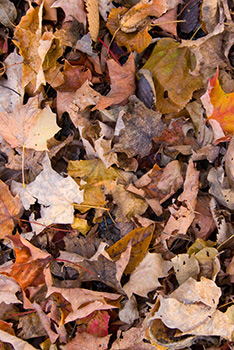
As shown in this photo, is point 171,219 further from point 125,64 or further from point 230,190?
point 125,64

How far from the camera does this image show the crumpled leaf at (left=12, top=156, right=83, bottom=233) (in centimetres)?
171

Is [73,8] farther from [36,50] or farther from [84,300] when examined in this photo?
[84,300]

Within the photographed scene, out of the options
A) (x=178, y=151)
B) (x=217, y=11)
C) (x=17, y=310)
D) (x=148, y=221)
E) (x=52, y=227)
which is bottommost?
(x=17, y=310)

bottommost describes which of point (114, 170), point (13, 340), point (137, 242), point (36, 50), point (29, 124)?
point (13, 340)

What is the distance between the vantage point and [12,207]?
5.91 ft

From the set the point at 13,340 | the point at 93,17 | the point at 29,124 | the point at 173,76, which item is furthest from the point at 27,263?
the point at 93,17

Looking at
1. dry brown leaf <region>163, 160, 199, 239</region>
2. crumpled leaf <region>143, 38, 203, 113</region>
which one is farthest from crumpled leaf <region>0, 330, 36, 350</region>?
crumpled leaf <region>143, 38, 203, 113</region>

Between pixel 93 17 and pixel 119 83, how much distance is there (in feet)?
1.39

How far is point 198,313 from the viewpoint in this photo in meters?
1.52

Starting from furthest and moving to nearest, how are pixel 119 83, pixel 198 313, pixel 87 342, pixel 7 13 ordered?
1. pixel 7 13
2. pixel 119 83
3. pixel 87 342
4. pixel 198 313

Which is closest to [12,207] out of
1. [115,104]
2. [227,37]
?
[115,104]

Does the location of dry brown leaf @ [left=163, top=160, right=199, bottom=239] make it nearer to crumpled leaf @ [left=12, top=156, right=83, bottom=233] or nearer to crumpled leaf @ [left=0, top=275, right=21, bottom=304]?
crumpled leaf @ [left=12, top=156, right=83, bottom=233]

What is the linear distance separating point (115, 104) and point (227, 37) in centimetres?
77

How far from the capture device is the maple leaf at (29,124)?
5.80 feet
